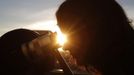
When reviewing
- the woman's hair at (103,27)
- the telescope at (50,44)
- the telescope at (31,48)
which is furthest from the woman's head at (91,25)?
the telescope at (50,44)

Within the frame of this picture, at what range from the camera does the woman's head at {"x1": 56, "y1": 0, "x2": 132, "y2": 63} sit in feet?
9.98

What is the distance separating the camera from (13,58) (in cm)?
362

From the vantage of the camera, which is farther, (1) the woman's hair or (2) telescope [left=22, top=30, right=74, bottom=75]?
(2) telescope [left=22, top=30, right=74, bottom=75]

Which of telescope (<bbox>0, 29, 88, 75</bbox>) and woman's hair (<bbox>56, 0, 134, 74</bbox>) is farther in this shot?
telescope (<bbox>0, 29, 88, 75</bbox>)

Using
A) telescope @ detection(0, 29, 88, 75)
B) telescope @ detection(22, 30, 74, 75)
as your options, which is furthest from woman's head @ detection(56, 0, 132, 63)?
telescope @ detection(22, 30, 74, 75)

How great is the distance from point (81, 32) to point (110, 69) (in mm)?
372

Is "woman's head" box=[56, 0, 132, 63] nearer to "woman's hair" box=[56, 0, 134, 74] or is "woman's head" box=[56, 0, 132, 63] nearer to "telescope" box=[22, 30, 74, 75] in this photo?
"woman's hair" box=[56, 0, 134, 74]

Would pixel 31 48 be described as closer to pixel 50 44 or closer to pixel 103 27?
pixel 50 44

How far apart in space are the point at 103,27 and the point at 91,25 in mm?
104

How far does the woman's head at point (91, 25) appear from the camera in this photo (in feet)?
9.98

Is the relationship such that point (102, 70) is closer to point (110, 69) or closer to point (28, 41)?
point (110, 69)

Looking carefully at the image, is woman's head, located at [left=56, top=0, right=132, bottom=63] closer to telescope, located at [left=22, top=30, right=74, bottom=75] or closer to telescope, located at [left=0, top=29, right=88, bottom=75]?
telescope, located at [left=0, top=29, right=88, bottom=75]

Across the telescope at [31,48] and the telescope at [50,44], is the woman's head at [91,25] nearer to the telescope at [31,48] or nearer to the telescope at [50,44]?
the telescope at [31,48]

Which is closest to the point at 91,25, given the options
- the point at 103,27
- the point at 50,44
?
the point at 103,27
